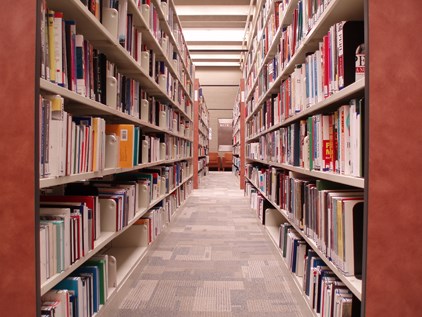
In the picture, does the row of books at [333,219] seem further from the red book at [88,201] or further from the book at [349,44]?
the red book at [88,201]

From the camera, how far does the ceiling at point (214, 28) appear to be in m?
8.01

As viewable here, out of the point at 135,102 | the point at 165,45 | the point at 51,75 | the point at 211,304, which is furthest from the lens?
the point at 165,45

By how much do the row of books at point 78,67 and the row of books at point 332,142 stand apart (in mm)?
1056

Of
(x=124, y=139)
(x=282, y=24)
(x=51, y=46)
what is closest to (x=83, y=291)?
(x=124, y=139)

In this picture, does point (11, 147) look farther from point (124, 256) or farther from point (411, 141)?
point (124, 256)

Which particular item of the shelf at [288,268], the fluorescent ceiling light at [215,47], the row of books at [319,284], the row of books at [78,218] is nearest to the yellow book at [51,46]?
the row of books at [78,218]

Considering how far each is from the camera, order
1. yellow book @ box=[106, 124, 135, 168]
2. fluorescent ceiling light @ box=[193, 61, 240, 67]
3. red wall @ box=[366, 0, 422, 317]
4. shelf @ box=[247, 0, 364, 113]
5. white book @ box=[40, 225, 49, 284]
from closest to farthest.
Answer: red wall @ box=[366, 0, 422, 317] → white book @ box=[40, 225, 49, 284] → shelf @ box=[247, 0, 364, 113] → yellow book @ box=[106, 124, 135, 168] → fluorescent ceiling light @ box=[193, 61, 240, 67]

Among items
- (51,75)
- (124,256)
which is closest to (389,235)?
(51,75)

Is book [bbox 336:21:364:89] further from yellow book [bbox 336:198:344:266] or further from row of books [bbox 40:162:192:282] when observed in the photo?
row of books [bbox 40:162:192:282]

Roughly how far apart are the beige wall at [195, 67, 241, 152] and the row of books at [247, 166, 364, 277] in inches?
462

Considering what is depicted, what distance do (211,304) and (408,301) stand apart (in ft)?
3.68

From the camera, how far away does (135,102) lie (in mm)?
2393

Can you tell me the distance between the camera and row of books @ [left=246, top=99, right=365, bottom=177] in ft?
3.68

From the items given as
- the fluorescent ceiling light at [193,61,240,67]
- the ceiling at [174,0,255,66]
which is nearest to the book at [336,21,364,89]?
the ceiling at [174,0,255,66]
